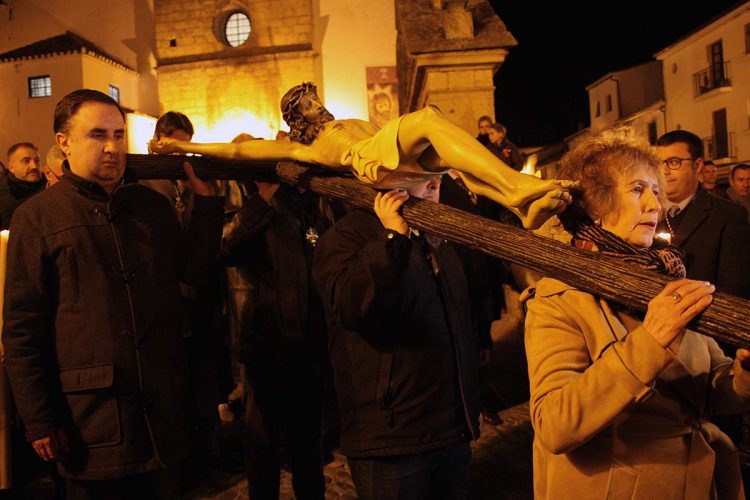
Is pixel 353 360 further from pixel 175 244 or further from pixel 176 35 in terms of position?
pixel 176 35

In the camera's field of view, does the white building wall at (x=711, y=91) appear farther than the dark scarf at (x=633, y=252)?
Yes

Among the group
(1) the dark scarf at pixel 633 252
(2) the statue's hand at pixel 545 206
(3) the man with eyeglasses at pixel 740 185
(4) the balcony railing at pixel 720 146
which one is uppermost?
(4) the balcony railing at pixel 720 146

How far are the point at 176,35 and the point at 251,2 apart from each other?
3.63 m

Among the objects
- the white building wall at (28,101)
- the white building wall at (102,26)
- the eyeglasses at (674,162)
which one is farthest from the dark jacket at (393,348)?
the white building wall at (102,26)

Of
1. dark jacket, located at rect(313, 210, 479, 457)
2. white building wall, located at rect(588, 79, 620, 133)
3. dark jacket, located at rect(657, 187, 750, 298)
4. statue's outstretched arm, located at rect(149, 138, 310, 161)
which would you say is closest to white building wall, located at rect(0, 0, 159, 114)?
white building wall, located at rect(588, 79, 620, 133)

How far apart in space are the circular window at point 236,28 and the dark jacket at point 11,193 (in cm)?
2384

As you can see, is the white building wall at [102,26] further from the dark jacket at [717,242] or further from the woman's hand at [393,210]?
the woman's hand at [393,210]

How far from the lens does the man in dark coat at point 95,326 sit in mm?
2471

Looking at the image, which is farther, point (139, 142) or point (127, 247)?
point (139, 142)

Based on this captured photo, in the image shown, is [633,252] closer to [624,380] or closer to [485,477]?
[624,380]

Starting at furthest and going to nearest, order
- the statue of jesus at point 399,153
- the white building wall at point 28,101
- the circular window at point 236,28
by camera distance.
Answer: the white building wall at point 28,101, the circular window at point 236,28, the statue of jesus at point 399,153

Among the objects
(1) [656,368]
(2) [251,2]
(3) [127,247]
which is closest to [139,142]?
(2) [251,2]

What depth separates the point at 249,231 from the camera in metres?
3.43

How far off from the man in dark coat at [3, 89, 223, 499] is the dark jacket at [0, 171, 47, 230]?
2.24 meters
